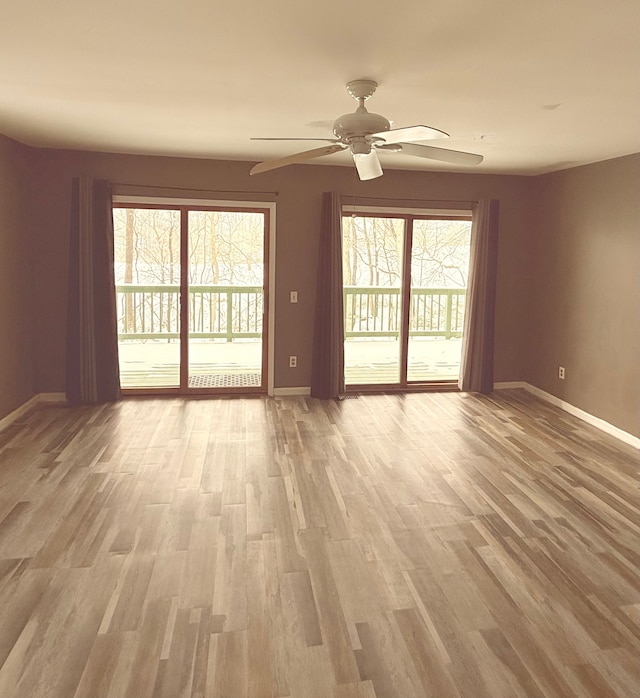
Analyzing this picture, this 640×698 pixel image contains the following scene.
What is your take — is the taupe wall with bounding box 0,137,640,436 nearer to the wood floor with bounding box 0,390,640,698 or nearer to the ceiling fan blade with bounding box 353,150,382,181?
the wood floor with bounding box 0,390,640,698

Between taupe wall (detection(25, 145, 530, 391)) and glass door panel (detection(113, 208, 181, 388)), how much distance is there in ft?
1.19

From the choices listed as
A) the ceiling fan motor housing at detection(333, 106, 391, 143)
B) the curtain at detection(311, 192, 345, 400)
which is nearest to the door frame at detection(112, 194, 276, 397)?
the curtain at detection(311, 192, 345, 400)

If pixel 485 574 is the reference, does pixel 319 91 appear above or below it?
above

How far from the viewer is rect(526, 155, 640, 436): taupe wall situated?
446 cm

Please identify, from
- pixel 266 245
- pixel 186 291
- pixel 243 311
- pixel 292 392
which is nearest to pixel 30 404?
pixel 186 291

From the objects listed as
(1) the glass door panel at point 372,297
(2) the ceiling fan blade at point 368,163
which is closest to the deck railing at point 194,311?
(1) the glass door panel at point 372,297

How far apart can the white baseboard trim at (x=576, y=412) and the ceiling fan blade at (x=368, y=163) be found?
301 centimetres

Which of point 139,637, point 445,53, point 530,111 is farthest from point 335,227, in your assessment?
point 139,637

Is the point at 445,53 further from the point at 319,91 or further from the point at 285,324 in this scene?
the point at 285,324

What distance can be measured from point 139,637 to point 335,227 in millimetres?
4067

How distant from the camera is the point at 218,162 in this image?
520 centimetres

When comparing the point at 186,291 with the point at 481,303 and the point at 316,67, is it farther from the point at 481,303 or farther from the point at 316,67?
the point at 316,67

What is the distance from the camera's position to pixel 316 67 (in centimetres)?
258

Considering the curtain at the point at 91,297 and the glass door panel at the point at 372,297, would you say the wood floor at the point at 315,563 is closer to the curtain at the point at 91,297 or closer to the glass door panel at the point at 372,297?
the curtain at the point at 91,297
